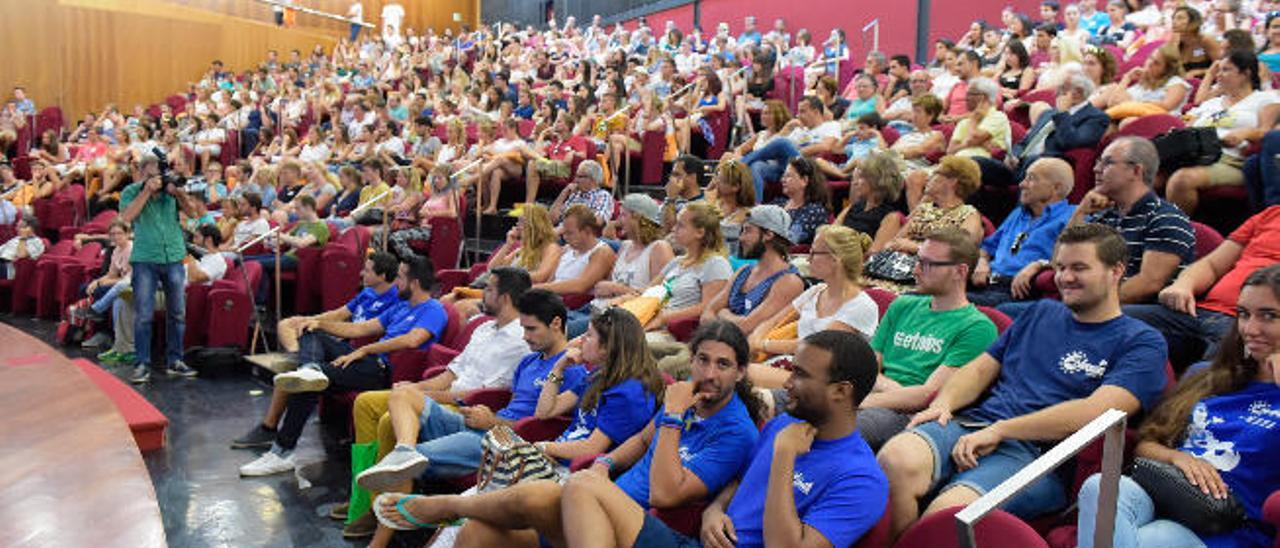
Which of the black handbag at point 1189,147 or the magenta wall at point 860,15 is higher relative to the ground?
the magenta wall at point 860,15

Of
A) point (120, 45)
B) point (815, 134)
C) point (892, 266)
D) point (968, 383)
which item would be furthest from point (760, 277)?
point (120, 45)

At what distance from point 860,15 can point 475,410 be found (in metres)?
10.2

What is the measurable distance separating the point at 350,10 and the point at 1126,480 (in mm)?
20939

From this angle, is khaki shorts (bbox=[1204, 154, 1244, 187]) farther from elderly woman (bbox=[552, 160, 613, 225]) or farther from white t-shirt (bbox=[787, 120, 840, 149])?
elderly woman (bbox=[552, 160, 613, 225])

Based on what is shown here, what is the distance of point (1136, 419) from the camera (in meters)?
2.59

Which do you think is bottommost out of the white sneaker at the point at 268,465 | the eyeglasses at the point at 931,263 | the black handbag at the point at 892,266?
the white sneaker at the point at 268,465

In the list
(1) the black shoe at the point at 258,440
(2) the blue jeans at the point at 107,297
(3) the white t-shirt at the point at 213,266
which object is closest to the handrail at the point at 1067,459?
(1) the black shoe at the point at 258,440

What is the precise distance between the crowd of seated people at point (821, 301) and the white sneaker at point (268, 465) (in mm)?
13

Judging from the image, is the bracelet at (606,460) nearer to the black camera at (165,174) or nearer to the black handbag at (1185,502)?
the black handbag at (1185,502)

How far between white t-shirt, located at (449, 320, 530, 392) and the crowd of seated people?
12 millimetres

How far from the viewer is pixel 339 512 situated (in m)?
4.04

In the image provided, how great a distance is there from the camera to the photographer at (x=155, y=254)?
622 centimetres

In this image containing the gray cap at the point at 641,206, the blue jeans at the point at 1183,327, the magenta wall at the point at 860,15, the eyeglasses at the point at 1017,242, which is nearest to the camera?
the blue jeans at the point at 1183,327

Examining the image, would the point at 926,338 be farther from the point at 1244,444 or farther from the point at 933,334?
the point at 1244,444
